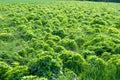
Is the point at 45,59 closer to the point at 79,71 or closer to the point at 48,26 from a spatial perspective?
the point at 79,71

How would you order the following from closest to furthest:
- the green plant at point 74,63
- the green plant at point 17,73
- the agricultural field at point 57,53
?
the green plant at point 17,73
the agricultural field at point 57,53
the green plant at point 74,63

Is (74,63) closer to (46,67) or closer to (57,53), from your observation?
(57,53)

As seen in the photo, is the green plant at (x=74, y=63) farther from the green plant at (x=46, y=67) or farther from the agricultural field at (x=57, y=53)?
the green plant at (x=46, y=67)

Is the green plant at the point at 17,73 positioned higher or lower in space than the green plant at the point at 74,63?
higher

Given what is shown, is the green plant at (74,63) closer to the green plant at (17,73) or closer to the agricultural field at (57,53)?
the agricultural field at (57,53)

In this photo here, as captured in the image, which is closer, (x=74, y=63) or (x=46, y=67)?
(x=46, y=67)

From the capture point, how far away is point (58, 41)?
426 inches

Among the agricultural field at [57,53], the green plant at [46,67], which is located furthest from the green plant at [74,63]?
the green plant at [46,67]

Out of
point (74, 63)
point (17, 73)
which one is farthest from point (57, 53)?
point (17, 73)

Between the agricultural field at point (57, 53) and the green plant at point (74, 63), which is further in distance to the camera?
the green plant at point (74, 63)

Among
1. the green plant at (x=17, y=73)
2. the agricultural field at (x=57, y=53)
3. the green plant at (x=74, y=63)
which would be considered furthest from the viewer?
the green plant at (x=74, y=63)

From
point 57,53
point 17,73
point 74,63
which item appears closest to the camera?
point 17,73

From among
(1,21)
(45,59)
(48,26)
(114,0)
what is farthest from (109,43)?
(114,0)

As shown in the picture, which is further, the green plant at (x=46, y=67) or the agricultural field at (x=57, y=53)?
the agricultural field at (x=57, y=53)
